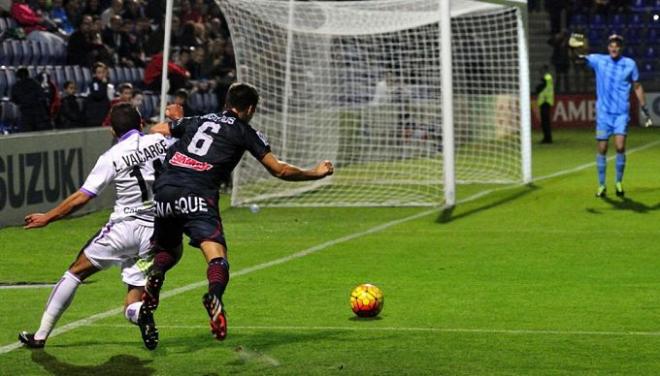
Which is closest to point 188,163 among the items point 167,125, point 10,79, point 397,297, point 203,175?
point 203,175

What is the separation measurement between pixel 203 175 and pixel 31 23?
1701cm

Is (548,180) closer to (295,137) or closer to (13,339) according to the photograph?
(295,137)

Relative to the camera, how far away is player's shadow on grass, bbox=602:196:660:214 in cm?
1917

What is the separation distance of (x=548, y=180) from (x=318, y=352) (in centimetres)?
1464

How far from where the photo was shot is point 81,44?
25.0m

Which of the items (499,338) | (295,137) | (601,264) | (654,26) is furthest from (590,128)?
(499,338)

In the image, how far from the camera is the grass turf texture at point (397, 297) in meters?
9.25

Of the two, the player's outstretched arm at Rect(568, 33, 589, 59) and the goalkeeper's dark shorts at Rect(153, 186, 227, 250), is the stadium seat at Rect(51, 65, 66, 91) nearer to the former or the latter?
the player's outstretched arm at Rect(568, 33, 589, 59)

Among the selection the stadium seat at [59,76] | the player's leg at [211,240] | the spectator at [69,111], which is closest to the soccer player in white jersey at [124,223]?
the player's leg at [211,240]

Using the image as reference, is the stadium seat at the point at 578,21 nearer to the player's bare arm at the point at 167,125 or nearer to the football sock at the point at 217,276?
the player's bare arm at the point at 167,125

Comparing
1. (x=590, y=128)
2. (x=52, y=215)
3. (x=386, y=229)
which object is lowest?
(x=590, y=128)

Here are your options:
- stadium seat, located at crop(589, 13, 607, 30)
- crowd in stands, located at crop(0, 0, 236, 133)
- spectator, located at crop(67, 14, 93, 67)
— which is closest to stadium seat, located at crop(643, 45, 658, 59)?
stadium seat, located at crop(589, 13, 607, 30)

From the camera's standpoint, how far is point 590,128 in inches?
1516

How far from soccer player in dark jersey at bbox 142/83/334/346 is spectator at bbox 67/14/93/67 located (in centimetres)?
1605
